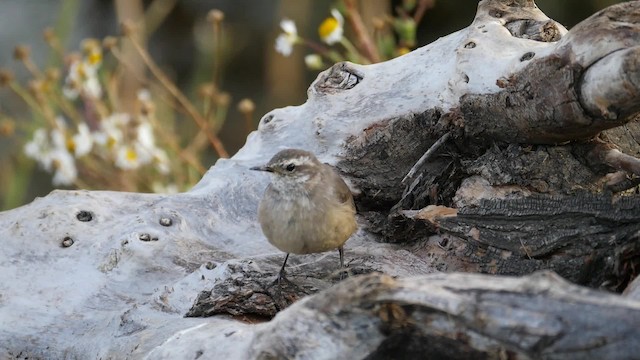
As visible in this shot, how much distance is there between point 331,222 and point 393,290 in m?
1.46

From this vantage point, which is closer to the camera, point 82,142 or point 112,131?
point 82,142

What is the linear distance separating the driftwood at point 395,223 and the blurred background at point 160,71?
3.55ft

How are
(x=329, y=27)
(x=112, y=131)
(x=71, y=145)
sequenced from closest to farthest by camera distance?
1. (x=329, y=27)
2. (x=71, y=145)
3. (x=112, y=131)

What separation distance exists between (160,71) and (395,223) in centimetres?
362

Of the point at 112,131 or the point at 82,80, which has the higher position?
the point at 82,80

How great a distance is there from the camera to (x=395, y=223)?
13.5 feet

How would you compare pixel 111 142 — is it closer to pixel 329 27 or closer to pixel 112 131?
pixel 112 131

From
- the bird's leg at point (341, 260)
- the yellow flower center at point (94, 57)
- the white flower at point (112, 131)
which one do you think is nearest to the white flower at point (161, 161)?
the white flower at point (112, 131)

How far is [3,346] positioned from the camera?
3.84 meters

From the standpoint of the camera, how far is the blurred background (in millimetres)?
5754

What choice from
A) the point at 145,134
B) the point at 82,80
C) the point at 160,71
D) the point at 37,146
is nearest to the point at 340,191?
the point at 145,134

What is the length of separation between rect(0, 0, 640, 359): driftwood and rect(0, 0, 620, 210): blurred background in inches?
42.6

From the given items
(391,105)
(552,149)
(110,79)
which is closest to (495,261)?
(552,149)

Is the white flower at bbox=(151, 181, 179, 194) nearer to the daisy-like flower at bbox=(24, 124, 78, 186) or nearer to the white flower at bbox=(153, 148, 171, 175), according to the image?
the white flower at bbox=(153, 148, 171, 175)
